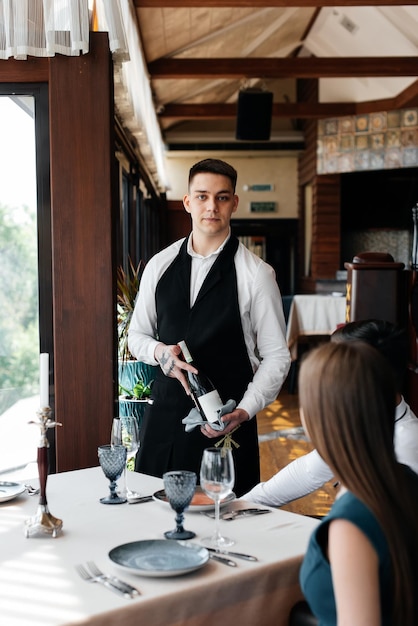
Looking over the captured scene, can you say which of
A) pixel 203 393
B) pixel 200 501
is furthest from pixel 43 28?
pixel 200 501

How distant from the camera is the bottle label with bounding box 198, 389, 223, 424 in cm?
253

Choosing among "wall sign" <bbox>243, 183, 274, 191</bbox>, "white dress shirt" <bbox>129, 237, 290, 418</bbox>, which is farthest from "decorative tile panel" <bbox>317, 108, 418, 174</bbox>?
"white dress shirt" <bbox>129, 237, 290, 418</bbox>

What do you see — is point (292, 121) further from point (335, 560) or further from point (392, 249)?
point (335, 560)

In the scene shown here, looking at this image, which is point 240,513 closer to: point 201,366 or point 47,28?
point 201,366

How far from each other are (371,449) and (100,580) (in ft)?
2.02

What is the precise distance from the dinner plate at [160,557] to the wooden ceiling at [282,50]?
222 inches

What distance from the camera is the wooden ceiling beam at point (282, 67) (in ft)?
29.6

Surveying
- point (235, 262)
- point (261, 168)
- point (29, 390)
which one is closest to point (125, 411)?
point (29, 390)

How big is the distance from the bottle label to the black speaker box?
27.6 feet

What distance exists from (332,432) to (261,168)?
13.7m

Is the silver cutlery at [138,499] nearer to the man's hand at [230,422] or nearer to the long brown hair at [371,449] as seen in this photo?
the man's hand at [230,422]

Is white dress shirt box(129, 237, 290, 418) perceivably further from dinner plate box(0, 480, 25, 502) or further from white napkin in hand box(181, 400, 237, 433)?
dinner plate box(0, 480, 25, 502)

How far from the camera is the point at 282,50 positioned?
41.5 ft

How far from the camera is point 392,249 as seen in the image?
12.9 meters
